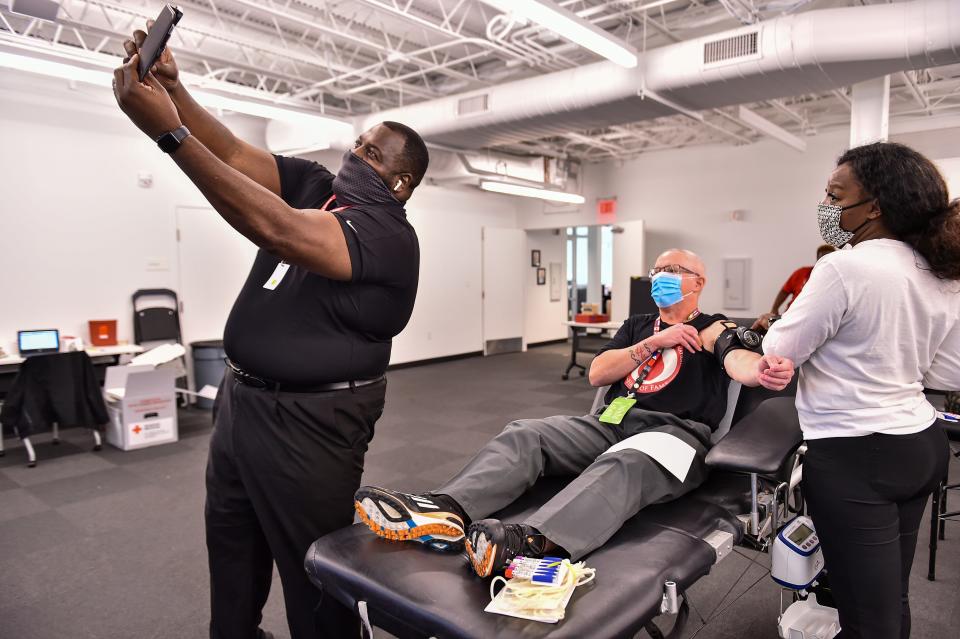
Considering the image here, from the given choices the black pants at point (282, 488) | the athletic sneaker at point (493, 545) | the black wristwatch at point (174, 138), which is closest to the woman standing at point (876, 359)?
the athletic sneaker at point (493, 545)

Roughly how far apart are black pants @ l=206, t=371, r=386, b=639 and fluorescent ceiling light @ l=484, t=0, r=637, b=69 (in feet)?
8.35

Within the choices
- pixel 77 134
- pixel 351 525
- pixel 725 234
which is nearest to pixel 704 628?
pixel 351 525

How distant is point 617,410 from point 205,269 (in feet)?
17.9

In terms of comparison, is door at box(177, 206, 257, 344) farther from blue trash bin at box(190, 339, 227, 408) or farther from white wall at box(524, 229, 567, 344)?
white wall at box(524, 229, 567, 344)

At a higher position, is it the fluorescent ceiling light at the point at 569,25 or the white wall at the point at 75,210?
the fluorescent ceiling light at the point at 569,25

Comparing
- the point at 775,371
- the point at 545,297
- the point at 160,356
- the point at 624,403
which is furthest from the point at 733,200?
the point at 775,371

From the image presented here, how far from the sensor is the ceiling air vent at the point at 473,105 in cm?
516

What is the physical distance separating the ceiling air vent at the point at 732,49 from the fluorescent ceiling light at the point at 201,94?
3.04 meters

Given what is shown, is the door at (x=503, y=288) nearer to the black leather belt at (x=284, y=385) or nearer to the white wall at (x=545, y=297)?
the white wall at (x=545, y=297)

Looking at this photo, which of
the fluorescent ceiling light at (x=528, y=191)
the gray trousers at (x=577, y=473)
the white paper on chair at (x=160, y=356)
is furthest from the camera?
the fluorescent ceiling light at (x=528, y=191)

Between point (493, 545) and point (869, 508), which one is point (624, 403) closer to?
point (869, 508)

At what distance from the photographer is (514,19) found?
14.3 feet

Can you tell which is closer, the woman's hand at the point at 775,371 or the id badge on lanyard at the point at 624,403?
the woman's hand at the point at 775,371

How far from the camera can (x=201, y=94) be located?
455 cm
